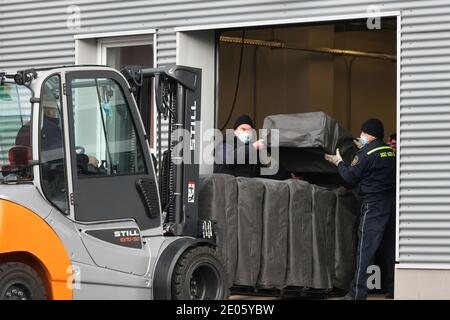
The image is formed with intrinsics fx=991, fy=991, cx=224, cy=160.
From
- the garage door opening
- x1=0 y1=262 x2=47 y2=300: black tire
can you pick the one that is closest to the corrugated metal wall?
the garage door opening

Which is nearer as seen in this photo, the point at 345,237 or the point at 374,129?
the point at 374,129

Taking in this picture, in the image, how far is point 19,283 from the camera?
320 inches

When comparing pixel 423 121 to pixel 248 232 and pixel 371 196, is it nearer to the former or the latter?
pixel 371 196

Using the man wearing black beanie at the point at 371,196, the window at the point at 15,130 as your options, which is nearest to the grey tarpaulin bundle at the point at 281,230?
the man wearing black beanie at the point at 371,196

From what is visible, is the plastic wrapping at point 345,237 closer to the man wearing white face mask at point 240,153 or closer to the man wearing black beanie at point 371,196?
the man wearing black beanie at point 371,196

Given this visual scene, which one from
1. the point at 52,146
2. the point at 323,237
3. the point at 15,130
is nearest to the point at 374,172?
the point at 323,237

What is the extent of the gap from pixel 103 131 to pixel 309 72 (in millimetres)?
8369

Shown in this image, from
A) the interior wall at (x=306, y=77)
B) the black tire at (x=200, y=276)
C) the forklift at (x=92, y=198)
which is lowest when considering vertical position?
the black tire at (x=200, y=276)

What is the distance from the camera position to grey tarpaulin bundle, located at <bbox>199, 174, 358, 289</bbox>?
10.4m

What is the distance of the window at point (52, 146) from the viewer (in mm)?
8430

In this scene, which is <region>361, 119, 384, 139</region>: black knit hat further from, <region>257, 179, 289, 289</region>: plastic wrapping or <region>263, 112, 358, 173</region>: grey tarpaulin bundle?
<region>257, 179, 289, 289</region>: plastic wrapping

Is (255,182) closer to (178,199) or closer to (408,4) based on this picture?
(178,199)

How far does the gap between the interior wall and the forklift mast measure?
4.35 meters

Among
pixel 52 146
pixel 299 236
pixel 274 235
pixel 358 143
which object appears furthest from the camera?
pixel 358 143
